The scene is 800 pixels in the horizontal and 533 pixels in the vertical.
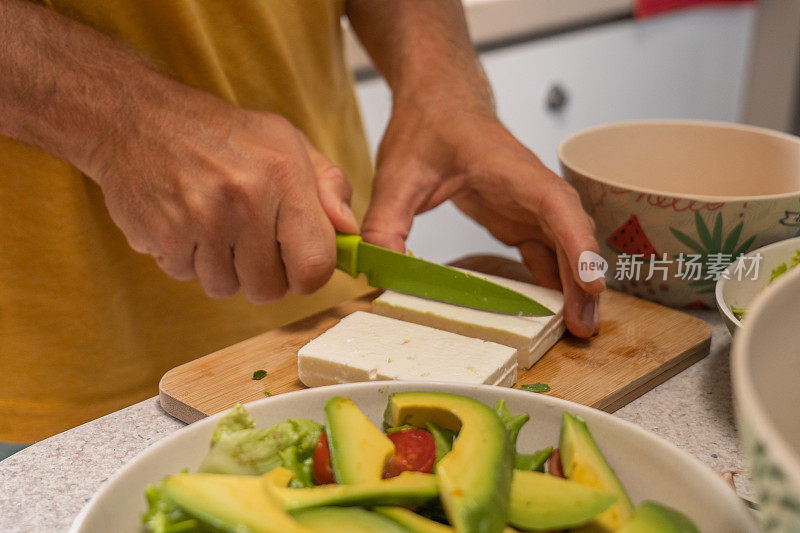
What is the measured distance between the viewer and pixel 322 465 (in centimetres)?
56

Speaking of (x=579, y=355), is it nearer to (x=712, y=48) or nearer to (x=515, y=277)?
(x=515, y=277)

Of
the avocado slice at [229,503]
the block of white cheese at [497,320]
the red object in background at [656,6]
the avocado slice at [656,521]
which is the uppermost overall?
the avocado slice at [229,503]

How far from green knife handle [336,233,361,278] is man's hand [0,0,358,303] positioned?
0.10 feet

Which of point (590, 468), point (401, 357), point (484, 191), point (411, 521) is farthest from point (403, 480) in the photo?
point (484, 191)

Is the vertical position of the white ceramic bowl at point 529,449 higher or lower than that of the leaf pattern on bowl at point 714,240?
higher

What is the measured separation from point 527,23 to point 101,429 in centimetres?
218

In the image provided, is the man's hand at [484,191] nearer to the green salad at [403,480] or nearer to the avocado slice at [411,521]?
the green salad at [403,480]

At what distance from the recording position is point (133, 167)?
1.00 metres

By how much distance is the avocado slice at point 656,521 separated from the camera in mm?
464

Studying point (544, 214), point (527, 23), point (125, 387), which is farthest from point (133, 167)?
point (527, 23)

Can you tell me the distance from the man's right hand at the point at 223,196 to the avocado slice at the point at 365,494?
55 centimetres

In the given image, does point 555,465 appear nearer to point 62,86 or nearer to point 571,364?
point 571,364

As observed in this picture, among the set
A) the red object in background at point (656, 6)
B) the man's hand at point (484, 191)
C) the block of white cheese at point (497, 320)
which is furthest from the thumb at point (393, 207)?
the red object in background at point (656, 6)

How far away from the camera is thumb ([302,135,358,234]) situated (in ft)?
3.50
